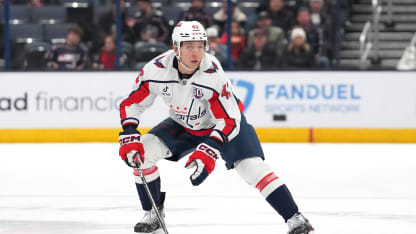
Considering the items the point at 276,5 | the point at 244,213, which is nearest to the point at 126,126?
the point at 244,213

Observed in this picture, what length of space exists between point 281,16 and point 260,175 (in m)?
6.13

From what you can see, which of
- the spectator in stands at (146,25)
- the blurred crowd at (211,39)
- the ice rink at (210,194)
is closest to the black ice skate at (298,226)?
the ice rink at (210,194)

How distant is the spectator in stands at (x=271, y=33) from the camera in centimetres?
984

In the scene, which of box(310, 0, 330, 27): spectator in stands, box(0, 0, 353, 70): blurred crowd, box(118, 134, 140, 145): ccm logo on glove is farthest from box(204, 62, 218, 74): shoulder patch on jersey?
box(310, 0, 330, 27): spectator in stands

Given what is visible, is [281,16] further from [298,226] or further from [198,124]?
[298,226]

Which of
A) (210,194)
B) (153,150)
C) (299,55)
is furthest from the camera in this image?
(299,55)

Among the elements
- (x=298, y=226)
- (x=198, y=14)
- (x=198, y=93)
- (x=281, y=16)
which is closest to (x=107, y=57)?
(x=198, y=14)

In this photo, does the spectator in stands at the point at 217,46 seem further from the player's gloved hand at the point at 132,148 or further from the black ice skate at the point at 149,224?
the player's gloved hand at the point at 132,148

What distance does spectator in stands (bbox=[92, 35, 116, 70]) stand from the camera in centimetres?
986

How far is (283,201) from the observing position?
13.6 feet

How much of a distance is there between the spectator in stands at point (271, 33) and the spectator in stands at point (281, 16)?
78 millimetres

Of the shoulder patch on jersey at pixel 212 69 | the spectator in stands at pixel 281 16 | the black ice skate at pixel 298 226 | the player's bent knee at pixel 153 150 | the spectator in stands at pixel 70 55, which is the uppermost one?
the shoulder patch on jersey at pixel 212 69

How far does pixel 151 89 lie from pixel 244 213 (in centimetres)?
122

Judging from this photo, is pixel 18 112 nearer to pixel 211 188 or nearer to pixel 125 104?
pixel 211 188
